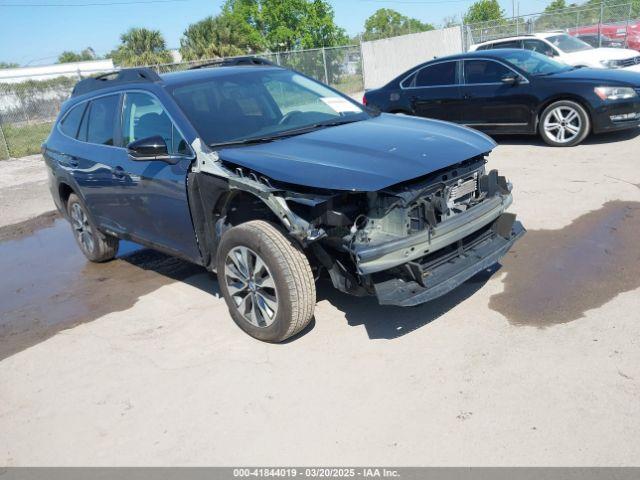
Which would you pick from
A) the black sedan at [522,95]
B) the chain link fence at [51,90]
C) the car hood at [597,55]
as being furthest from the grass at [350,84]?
the black sedan at [522,95]

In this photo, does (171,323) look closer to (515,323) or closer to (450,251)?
(450,251)

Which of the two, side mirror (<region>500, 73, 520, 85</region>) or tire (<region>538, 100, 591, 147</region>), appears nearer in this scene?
tire (<region>538, 100, 591, 147</region>)

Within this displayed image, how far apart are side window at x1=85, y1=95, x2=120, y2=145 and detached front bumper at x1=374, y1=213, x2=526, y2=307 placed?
3034 mm

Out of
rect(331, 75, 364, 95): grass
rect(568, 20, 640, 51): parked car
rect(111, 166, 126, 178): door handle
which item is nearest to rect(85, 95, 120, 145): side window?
rect(111, 166, 126, 178): door handle

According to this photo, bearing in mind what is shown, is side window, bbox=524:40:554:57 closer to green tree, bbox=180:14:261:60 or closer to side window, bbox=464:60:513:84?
side window, bbox=464:60:513:84

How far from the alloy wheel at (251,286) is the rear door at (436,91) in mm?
6933

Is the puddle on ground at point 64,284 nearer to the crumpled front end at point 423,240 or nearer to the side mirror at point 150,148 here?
the side mirror at point 150,148

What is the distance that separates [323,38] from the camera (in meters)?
47.4

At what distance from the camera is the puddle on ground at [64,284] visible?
16.3 ft

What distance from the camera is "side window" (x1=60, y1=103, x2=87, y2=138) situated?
19.2ft

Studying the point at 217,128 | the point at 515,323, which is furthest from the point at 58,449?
the point at 515,323

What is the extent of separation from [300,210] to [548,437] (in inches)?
74.9

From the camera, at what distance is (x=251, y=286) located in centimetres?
400

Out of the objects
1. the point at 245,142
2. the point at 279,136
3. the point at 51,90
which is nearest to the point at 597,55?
the point at 279,136
